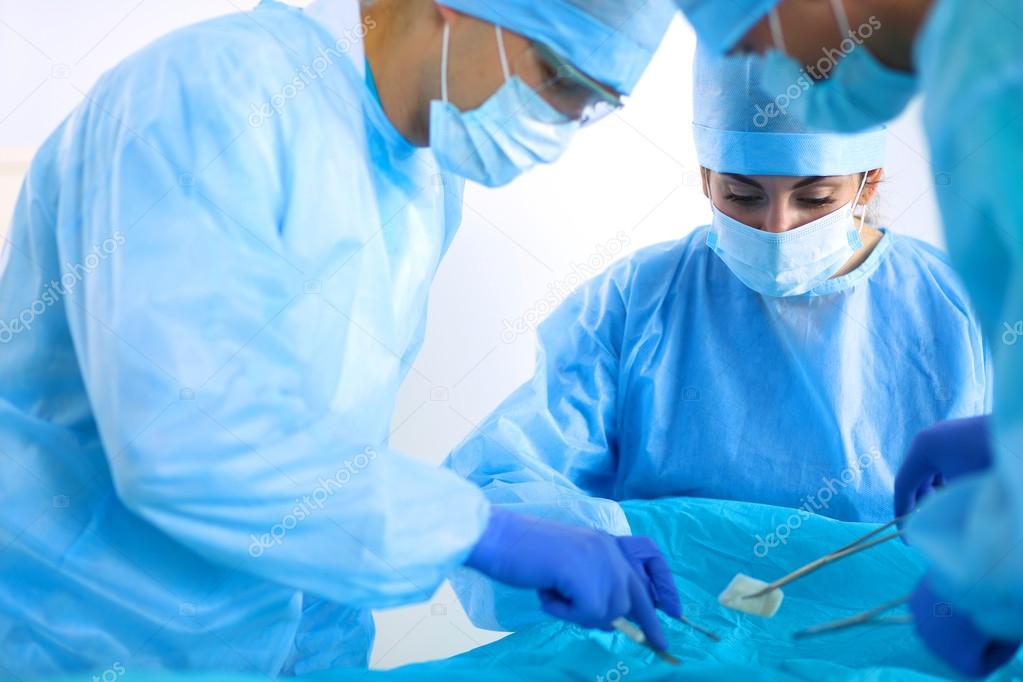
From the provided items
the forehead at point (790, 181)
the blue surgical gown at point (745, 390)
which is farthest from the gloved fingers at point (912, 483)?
the forehead at point (790, 181)

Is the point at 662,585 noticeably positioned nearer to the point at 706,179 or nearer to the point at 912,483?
the point at 912,483

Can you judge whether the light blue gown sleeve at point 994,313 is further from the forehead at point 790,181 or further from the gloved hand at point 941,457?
the forehead at point 790,181

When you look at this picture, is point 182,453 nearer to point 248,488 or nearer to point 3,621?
point 248,488

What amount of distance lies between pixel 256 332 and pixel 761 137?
2.86 feet

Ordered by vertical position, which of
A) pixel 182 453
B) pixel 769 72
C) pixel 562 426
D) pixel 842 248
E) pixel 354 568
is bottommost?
pixel 562 426

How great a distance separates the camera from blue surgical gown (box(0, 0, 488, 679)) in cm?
90

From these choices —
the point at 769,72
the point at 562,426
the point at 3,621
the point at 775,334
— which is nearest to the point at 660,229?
the point at 775,334

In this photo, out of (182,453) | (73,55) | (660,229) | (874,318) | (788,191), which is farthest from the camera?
(660,229)

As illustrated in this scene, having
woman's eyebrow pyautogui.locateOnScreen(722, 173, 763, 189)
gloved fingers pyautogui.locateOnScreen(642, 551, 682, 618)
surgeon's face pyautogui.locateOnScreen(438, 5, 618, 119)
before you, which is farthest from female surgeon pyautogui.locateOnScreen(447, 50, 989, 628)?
surgeon's face pyautogui.locateOnScreen(438, 5, 618, 119)

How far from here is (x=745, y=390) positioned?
1.63 meters

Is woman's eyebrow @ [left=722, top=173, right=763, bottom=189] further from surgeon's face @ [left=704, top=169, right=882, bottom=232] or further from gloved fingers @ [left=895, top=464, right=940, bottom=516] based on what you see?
gloved fingers @ [left=895, top=464, right=940, bottom=516]

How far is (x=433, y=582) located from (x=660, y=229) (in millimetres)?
1397

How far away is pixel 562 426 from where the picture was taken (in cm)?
162

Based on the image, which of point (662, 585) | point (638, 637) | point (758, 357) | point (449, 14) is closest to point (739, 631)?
point (662, 585)
